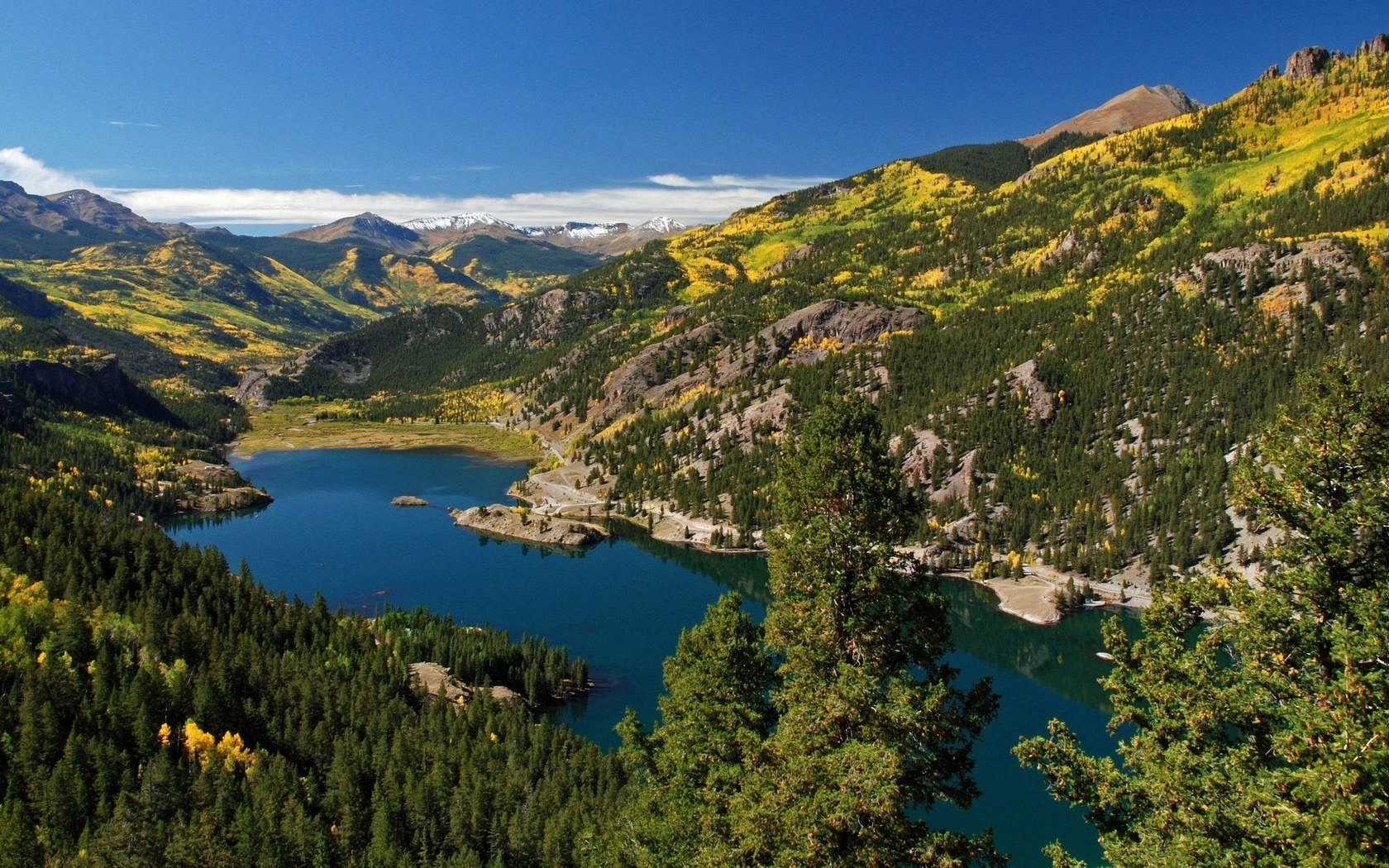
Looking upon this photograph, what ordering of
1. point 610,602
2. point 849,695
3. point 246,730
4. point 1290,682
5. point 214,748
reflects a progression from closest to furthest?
point 1290,682 < point 849,695 < point 214,748 < point 246,730 < point 610,602

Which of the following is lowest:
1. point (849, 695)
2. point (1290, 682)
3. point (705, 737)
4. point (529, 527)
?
point (529, 527)

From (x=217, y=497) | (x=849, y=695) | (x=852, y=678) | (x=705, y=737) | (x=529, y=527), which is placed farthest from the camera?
(x=217, y=497)

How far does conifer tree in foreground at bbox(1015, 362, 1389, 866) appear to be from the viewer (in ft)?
46.3

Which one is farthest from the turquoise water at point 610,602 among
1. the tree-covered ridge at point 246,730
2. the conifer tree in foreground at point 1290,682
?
the conifer tree in foreground at point 1290,682

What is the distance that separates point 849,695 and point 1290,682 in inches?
358

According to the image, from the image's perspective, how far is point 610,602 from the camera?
4850 inches

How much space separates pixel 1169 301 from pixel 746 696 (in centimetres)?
17688

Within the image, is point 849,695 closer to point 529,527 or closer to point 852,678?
point 852,678

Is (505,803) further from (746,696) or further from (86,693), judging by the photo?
(86,693)

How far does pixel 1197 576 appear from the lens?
20.2 metres

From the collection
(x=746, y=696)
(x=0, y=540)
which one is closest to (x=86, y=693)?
(x=0, y=540)

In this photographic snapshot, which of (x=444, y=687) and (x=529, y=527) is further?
(x=529, y=527)

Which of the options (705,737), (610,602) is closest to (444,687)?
(610,602)

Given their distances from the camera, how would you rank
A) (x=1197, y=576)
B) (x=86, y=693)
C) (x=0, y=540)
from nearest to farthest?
(x=1197, y=576), (x=86, y=693), (x=0, y=540)
